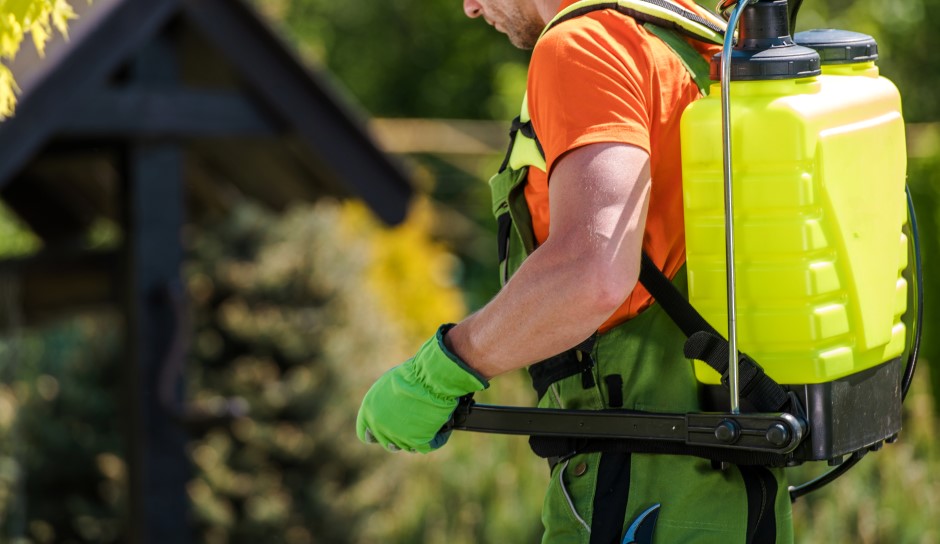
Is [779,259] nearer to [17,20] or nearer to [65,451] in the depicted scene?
[17,20]

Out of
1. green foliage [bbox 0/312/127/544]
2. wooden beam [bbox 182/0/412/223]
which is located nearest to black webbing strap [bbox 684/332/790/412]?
wooden beam [bbox 182/0/412/223]

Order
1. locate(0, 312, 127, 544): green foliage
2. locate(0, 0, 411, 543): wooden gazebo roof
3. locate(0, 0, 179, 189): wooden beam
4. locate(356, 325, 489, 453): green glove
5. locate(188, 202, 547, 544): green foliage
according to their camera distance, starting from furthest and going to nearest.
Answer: locate(0, 312, 127, 544): green foliage, locate(188, 202, 547, 544): green foliage, locate(0, 0, 411, 543): wooden gazebo roof, locate(0, 0, 179, 189): wooden beam, locate(356, 325, 489, 453): green glove

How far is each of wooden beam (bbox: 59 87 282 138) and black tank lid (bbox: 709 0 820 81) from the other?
3.12 meters

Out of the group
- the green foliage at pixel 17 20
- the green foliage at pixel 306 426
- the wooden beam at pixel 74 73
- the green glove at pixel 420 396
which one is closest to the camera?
the green glove at pixel 420 396

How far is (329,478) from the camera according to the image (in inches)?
245

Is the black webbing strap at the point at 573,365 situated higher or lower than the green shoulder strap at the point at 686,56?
lower

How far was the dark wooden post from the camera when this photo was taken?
5090 millimetres

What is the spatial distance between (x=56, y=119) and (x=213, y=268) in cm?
196

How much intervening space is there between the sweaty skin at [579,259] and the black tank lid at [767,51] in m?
0.20

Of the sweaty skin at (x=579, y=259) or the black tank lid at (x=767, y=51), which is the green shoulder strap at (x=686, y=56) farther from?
the sweaty skin at (x=579, y=259)

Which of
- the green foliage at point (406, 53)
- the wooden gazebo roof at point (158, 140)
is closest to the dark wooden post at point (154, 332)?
the wooden gazebo roof at point (158, 140)

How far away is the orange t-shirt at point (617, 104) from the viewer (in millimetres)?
1878

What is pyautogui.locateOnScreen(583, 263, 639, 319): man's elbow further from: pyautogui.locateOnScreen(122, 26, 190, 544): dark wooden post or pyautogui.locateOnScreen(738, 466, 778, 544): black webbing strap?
pyautogui.locateOnScreen(122, 26, 190, 544): dark wooden post

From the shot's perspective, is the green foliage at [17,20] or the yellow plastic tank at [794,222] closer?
the yellow plastic tank at [794,222]
